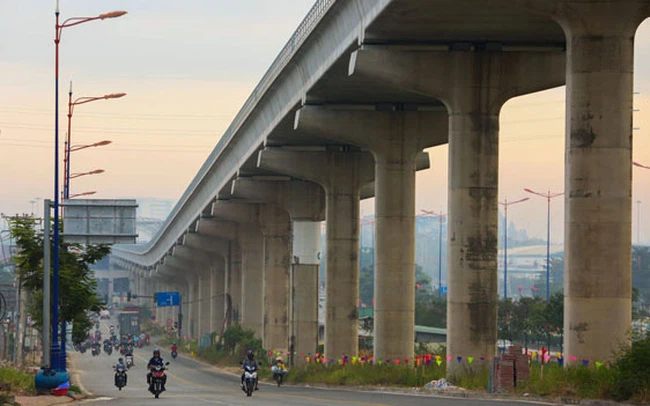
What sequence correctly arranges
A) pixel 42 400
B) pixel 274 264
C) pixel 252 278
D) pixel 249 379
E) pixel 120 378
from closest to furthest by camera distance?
pixel 42 400 < pixel 249 379 < pixel 120 378 < pixel 274 264 < pixel 252 278

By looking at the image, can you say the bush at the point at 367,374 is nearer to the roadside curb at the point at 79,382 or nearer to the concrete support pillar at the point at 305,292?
the roadside curb at the point at 79,382

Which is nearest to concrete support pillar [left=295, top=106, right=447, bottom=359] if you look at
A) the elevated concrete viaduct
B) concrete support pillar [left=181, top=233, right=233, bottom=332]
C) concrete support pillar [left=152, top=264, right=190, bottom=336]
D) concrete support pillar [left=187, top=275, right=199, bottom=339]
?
the elevated concrete viaduct

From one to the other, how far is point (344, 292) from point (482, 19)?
95.4ft

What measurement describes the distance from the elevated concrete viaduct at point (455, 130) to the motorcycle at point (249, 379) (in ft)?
20.4

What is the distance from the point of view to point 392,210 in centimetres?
5659

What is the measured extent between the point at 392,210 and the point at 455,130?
1327 centimetres

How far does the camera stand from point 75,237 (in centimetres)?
4991

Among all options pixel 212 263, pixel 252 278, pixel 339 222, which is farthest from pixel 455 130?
pixel 212 263

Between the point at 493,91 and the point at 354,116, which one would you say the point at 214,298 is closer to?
the point at 354,116

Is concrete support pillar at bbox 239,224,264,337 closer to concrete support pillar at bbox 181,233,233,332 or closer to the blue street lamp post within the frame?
concrete support pillar at bbox 181,233,233,332

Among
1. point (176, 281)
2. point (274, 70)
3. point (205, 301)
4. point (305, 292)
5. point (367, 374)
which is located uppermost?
point (274, 70)

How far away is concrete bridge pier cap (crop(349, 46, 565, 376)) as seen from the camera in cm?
4338

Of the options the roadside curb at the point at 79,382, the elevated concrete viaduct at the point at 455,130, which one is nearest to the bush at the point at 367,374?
the elevated concrete viaduct at the point at 455,130

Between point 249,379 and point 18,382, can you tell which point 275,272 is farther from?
point 18,382
